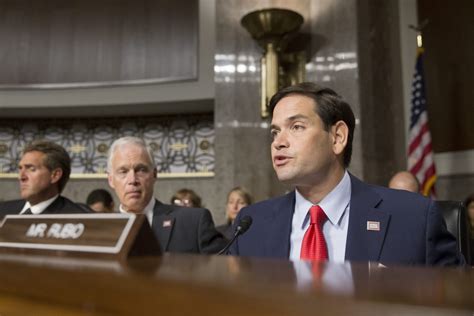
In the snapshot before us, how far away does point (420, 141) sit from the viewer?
5984 millimetres

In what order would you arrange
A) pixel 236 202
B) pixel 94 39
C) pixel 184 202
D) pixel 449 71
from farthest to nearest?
1. pixel 94 39
2. pixel 449 71
3. pixel 184 202
4. pixel 236 202

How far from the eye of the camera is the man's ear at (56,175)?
3.52 m

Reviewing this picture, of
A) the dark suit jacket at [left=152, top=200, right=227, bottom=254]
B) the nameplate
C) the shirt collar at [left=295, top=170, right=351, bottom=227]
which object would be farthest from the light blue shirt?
the nameplate

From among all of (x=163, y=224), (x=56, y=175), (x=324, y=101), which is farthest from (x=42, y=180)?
(x=324, y=101)

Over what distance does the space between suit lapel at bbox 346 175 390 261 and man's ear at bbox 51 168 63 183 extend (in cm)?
216

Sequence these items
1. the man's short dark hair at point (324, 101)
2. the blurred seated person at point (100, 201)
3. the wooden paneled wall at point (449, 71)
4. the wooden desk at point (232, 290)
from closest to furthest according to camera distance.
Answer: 1. the wooden desk at point (232, 290)
2. the man's short dark hair at point (324, 101)
3. the blurred seated person at point (100, 201)
4. the wooden paneled wall at point (449, 71)

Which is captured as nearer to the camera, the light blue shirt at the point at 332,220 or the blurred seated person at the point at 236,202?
the light blue shirt at the point at 332,220

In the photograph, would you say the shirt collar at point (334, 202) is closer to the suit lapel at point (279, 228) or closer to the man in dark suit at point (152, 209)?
the suit lapel at point (279, 228)

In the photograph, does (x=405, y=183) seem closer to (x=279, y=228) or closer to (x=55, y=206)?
(x=279, y=228)

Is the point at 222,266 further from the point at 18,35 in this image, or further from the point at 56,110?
the point at 18,35

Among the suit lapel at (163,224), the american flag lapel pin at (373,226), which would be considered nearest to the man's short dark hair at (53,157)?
the suit lapel at (163,224)

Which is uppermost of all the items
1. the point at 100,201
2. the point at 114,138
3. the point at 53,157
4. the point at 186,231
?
the point at 114,138

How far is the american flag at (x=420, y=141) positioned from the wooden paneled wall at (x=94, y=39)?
123 inches

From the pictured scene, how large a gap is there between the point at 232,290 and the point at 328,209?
5.41ft
